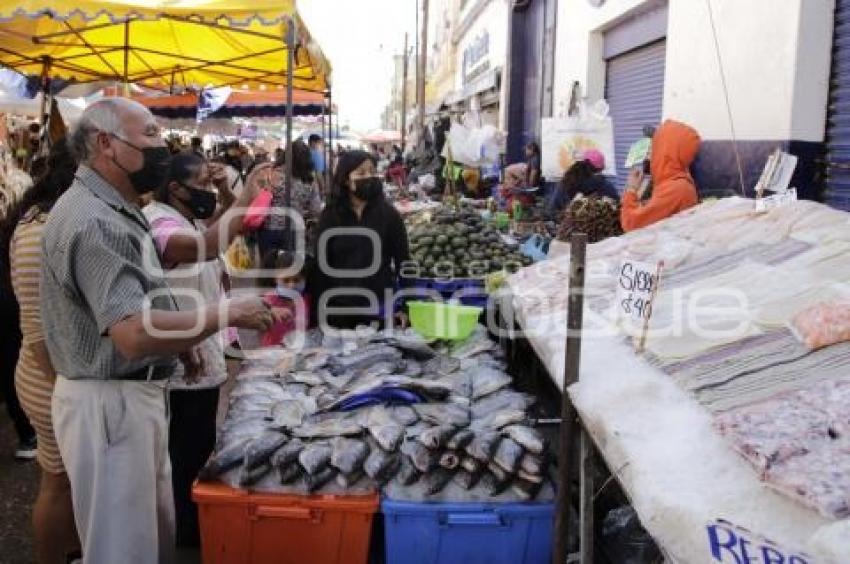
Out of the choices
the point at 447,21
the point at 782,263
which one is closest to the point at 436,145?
the point at 782,263

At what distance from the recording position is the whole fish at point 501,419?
136 inches

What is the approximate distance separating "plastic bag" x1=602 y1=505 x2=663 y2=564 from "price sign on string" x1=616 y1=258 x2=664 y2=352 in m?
0.80

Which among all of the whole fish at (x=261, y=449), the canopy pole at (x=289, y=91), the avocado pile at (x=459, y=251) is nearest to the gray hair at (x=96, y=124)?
the whole fish at (x=261, y=449)

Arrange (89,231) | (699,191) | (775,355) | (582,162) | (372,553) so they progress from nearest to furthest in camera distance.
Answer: (89,231) < (775,355) < (372,553) < (699,191) < (582,162)

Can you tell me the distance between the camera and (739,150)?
5.86 metres

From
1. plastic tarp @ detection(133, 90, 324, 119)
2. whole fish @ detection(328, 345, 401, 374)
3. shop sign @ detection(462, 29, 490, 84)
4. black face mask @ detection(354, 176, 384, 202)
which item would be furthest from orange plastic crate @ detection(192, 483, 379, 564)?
shop sign @ detection(462, 29, 490, 84)

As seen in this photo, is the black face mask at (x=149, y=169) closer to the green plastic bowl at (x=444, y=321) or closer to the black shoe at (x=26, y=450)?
the green plastic bowl at (x=444, y=321)

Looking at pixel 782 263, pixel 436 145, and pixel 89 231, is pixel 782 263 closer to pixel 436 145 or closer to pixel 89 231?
pixel 89 231

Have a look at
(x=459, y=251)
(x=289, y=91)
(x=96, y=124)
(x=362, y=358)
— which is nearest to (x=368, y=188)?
(x=289, y=91)

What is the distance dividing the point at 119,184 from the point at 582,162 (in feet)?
18.1

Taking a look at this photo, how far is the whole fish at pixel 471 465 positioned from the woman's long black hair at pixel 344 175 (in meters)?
2.59

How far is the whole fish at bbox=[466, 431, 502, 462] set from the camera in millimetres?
3193

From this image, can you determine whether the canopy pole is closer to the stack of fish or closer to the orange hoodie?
the stack of fish

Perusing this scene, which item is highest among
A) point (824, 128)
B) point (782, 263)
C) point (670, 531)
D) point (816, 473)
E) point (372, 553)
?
point (824, 128)
